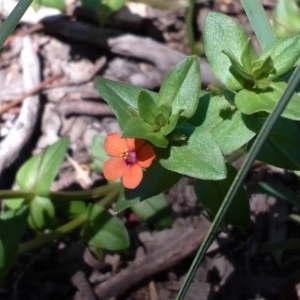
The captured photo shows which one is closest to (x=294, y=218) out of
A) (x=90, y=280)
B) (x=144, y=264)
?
(x=144, y=264)

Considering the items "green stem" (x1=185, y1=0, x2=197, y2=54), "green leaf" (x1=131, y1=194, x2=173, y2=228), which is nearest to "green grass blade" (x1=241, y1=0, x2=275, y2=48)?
"green leaf" (x1=131, y1=194, x2=173, y2=228)

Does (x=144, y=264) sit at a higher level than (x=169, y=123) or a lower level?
lower

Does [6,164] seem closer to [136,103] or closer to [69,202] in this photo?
[69,202]

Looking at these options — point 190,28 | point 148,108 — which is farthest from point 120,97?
point 190,28

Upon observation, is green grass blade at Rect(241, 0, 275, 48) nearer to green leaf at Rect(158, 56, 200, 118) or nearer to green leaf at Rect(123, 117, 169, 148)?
green leaf at Rect(158, 56, 200, 118)

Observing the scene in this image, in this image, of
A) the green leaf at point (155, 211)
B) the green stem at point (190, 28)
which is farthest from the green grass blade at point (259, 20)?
the green stem at point (190, 28)

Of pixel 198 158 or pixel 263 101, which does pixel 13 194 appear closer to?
pixel 198 158

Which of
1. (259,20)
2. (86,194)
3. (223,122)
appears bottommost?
(86,194)
